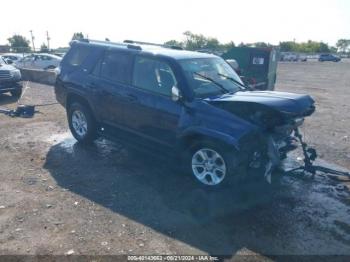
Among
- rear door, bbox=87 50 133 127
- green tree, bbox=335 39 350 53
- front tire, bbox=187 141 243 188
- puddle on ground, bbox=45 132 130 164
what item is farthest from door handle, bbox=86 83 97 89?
green tree, bbox=335 39 350 53

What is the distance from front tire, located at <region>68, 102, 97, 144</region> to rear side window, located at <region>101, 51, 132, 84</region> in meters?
0.95

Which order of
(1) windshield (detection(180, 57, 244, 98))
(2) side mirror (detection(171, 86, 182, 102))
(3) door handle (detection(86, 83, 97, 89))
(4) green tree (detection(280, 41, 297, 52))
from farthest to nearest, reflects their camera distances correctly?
(4) green tree (detection(280, 41, 297, 52)), (3) door handle (detection(86, 83, 97, 89)), (1) windshield (detection(180, 57, 244, 98)), (2) side mirror (detection(171, 86, 182, 102))

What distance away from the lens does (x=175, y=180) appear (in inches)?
218

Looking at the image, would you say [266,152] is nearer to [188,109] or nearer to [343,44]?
[188,109]

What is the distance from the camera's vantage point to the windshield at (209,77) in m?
5.26

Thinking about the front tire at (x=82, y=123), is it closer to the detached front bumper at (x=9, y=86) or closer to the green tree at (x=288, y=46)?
the detached front bumper at (x=9, y=86)

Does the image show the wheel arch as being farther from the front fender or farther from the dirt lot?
the front fender

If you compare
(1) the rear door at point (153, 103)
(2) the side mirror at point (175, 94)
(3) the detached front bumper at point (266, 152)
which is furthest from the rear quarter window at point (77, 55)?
(3) the detached front bumper at point (266, 152)

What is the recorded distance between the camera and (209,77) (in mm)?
5559

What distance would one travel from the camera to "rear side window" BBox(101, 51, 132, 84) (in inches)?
234

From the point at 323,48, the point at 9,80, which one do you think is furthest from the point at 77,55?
the point at 323,48

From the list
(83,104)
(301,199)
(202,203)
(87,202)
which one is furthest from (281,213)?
(83,104)

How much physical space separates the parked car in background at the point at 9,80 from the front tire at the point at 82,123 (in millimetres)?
6795

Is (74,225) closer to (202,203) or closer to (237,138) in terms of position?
(202,203)
